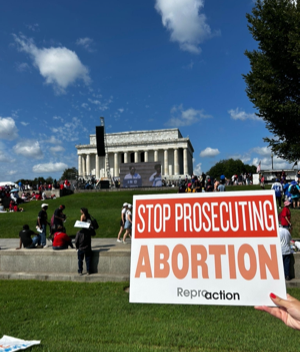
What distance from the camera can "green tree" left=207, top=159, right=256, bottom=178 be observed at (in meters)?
87.2

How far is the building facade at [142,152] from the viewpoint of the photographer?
282ft

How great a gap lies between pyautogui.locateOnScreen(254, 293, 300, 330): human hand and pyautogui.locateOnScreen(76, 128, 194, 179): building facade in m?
82.5

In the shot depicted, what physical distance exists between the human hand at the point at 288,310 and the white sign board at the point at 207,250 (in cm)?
5

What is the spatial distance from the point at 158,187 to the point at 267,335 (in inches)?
1247

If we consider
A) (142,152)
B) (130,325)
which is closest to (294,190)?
(130,325)

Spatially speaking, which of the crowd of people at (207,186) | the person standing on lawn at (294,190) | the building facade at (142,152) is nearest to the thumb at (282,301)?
the crowd of people at (207,186)

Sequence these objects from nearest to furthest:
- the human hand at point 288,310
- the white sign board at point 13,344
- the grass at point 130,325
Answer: the human hand at point 288,310
the white sign board at point 13,344
the grass at point 130,325

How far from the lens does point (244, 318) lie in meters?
4.95

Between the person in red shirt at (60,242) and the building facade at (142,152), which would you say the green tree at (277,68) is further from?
the building facade at (142,152)

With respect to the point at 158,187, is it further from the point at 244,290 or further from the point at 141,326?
the point at 244,290

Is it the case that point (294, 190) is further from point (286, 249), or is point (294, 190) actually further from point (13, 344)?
point (13, 344)

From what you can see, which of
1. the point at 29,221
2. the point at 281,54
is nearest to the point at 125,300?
the point at 29,221

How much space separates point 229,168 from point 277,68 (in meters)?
73.4

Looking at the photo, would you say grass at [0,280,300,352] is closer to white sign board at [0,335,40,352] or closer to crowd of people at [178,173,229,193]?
white sign board at [0,335,40,352]
